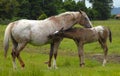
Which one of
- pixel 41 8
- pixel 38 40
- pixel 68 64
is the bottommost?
pixel 41 8

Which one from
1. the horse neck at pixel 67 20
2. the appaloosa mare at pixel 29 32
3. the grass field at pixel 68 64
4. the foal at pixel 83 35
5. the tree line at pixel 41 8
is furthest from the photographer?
the tree line at pixel 41 8

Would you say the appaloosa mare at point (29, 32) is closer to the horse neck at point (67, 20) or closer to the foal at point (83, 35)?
the horse neck at point (67, 20)

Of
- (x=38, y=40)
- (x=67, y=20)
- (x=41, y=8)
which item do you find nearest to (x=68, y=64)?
(x=67, y=20)

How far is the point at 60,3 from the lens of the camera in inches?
4208

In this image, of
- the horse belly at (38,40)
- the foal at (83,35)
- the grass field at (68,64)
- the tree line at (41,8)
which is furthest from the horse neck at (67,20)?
the tree line at (41,8)

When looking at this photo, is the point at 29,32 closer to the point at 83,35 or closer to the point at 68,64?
the point at 83,35

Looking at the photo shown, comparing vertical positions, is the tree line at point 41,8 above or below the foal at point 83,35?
below

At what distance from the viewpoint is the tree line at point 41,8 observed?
73544mm

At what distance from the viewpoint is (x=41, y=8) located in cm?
9200

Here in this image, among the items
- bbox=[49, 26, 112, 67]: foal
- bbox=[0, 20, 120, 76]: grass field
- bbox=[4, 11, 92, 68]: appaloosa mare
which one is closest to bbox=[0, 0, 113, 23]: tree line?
bbox=[0, 20, 120, 76]: grass field

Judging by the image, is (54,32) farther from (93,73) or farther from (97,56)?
(97,56)

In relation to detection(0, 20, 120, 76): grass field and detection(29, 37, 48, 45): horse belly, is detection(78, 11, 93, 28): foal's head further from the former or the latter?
detection(29, 37, 48, 45): horse belly

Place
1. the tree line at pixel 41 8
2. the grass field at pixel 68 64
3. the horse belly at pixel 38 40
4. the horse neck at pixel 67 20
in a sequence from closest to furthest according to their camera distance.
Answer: the grass field at pixel 68 64, the horse belly at pixel 38 40, the horse neck at pixel 67 20, the tree line at pixel 41 8

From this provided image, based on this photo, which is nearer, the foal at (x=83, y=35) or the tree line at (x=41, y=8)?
the foal at (x=83, y=35)
